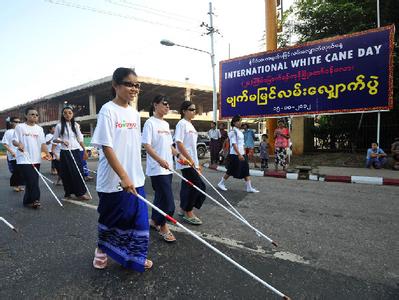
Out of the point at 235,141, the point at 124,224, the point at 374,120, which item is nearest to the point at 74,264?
the point at 124,224

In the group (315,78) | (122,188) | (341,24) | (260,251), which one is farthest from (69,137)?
(341,24)

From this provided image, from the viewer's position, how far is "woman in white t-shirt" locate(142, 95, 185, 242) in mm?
3488

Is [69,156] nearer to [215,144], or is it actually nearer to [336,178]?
[336,178]

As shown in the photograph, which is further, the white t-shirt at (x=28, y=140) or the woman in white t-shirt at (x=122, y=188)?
the white t-shirt at (x=28, y=140)

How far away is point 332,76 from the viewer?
10.8 meters

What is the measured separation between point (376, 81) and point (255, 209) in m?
7.89

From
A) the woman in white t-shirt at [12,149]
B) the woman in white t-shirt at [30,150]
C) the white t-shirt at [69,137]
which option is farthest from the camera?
the woman in white t-shirt at [12,149]

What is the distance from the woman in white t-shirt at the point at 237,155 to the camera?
633 centimetres

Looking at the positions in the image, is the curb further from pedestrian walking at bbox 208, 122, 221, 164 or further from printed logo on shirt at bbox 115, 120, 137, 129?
printed logo on shirt at bbox 115, 120, 137, 129

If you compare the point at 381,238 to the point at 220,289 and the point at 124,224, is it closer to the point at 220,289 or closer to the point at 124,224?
the point at 220,289

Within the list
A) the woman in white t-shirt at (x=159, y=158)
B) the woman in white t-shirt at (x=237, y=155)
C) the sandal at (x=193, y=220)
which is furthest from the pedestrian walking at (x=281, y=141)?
the woman in white t-shirt at (x=159, y=158)

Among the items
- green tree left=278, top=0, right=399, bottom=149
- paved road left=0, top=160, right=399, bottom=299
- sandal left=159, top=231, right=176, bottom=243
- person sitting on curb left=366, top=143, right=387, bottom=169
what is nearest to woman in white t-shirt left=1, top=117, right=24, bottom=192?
paved road left=0, top=160, right=399, bottom=299

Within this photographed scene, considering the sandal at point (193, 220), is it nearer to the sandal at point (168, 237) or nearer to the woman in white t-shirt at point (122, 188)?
the sandal at point (168, 237)

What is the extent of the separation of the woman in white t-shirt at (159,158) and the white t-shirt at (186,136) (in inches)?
14.0
